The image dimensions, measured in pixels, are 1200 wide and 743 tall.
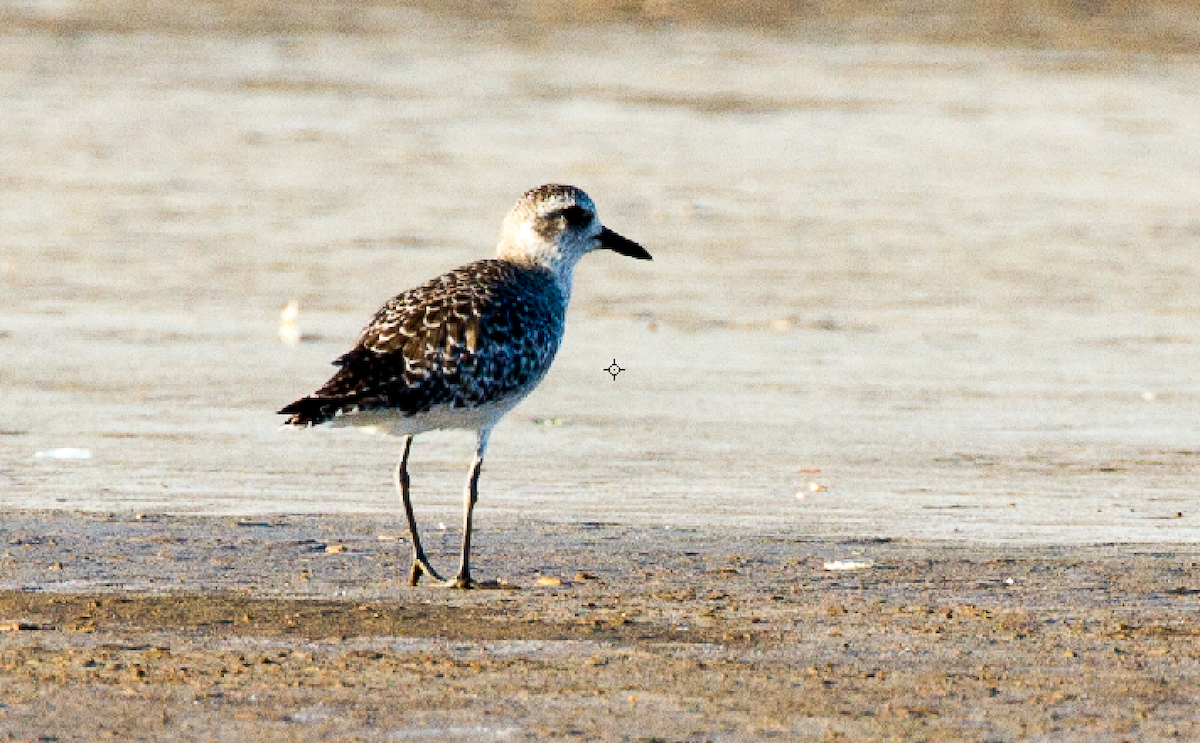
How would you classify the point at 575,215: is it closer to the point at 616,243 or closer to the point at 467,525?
the point at 616,243

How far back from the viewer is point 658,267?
17688mm

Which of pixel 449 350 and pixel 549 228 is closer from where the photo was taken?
pixel 449 350

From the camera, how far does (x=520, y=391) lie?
29.9 ft

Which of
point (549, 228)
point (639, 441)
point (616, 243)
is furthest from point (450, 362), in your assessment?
point (639, 441)

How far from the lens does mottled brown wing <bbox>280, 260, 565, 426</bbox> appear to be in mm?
8539

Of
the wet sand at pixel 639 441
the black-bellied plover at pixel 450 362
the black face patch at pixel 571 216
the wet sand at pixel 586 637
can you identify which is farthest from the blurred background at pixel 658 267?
the black face patch at pixel 571 216

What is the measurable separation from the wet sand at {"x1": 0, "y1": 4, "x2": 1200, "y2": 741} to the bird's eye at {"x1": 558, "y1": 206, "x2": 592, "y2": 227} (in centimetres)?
119

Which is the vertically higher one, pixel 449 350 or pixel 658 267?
pixel 449 350

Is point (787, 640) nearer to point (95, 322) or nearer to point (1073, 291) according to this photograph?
point (95, 322)

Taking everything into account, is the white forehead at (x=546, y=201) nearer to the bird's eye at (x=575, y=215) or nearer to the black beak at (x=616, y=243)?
the bird's eye at (x=575, y=215)

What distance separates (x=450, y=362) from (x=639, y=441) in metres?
2.98

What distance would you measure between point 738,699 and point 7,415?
20.1 ft

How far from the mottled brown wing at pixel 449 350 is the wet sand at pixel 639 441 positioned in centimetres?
66

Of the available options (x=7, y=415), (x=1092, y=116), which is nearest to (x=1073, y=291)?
(x=7, y=415)
